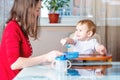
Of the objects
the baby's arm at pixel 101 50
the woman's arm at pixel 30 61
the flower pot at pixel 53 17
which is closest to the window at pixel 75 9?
the flower pot at pixel 53 17

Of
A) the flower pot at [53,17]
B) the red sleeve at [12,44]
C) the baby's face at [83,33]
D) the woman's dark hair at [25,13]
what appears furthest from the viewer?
the flower pot at [53,17]

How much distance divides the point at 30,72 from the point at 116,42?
242cm

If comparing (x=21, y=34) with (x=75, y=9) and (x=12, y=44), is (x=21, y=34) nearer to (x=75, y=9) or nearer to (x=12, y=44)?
(x=12, y=44)

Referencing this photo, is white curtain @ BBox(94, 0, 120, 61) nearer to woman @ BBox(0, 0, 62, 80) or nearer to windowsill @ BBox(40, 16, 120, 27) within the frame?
windowsill @ BBox(40, 16, 120, 27)

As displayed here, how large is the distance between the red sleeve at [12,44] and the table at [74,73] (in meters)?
0.11

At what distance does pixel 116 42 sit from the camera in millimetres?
3857

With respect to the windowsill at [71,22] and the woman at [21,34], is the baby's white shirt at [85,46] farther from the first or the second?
the windowsill at [71,22]

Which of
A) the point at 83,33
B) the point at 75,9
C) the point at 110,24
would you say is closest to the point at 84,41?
the point at 83,33

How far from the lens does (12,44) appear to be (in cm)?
171

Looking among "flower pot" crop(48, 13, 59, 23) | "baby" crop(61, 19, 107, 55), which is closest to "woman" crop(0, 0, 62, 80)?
"baby" crop(61, 19, 107, 55)

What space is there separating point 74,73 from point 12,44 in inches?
17.0

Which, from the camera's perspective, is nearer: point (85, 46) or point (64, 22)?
point (85, 46)

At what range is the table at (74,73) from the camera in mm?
1453

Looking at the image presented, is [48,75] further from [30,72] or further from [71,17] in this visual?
[71,17]
